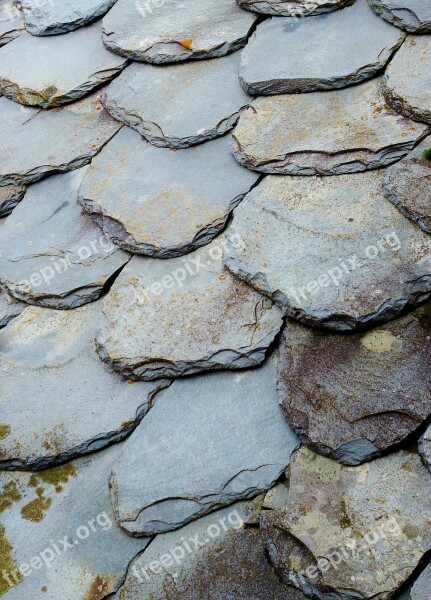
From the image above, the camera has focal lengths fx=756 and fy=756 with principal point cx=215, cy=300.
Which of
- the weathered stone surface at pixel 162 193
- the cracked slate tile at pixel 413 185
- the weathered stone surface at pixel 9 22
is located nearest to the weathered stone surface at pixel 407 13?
the cracked slate tile at pixel 413 185

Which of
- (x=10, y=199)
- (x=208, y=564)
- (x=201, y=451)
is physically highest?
(x=10, y=199)

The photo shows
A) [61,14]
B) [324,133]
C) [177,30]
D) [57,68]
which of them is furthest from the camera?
[61,14]

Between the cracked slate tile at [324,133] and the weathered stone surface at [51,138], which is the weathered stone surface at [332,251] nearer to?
the cracked slate tile at [324,133]

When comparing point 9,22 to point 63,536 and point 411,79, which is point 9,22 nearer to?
point 411,79

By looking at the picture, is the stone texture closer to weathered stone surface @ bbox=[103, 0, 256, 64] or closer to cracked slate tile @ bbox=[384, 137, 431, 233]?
cracked slate tile @ bbox=[384, 137, 431, 233]

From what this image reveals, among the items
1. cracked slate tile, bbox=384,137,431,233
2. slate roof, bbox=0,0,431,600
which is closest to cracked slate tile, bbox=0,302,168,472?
slate roof, bbox=0,0,431,600

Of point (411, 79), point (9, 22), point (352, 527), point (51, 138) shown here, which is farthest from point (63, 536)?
point (9, 22)
